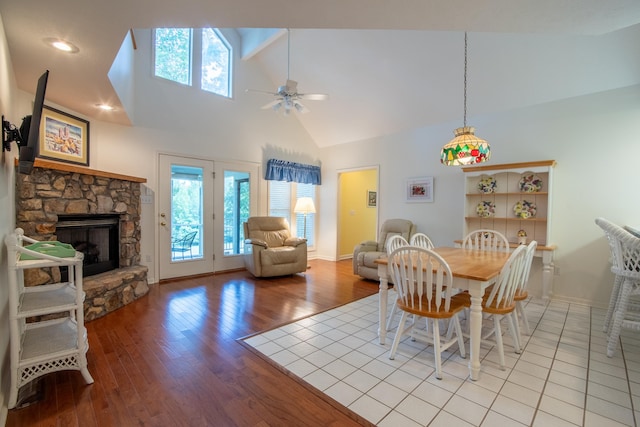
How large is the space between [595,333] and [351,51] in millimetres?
4462

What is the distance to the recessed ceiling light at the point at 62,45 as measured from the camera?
1993 millimetres

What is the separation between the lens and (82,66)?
7.95 ft

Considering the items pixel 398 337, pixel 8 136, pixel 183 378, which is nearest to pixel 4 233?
pixel 8 136

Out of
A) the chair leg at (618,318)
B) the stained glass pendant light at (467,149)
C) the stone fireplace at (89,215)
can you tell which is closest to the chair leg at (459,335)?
the chair leg at (618,318)

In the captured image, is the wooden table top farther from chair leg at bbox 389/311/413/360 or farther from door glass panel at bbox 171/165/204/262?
door glass panel at bbox 171/165/204/262

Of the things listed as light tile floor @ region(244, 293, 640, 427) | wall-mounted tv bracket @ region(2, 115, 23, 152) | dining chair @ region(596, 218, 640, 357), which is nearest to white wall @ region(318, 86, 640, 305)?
light tile floor @ region(244, 293, 640, 427)

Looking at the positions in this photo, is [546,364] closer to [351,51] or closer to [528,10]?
[528,10]

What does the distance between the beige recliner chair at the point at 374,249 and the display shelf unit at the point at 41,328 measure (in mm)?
3595

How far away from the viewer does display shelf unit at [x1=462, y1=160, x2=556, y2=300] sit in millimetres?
3654

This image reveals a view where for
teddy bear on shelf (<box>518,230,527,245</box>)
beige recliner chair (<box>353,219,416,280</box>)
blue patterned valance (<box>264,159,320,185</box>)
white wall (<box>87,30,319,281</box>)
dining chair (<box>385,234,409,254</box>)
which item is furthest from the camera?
blue patterned valance (<box>264,159,320,185</box>)

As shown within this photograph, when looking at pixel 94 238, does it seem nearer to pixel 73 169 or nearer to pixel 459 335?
pixel 73 169

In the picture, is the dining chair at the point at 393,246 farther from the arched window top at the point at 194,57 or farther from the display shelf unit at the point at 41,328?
the arched window top at the point at 194,57

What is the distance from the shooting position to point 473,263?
2.45 meters

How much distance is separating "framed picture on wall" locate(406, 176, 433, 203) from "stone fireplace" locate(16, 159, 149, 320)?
434 centimetres
